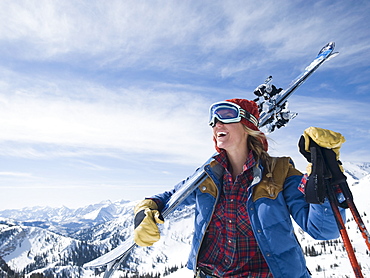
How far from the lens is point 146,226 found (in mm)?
3803

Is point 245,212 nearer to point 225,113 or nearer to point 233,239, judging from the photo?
point 233,239

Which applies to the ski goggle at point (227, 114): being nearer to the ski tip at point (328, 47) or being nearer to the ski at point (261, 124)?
the ski at point (261, 124)

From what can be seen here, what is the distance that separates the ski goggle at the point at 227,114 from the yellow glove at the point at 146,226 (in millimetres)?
1750

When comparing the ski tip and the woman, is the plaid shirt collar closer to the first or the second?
the woman

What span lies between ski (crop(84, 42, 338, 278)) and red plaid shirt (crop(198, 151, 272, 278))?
1.61 feet

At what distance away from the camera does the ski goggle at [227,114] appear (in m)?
4.22

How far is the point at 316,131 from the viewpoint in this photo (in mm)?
2588

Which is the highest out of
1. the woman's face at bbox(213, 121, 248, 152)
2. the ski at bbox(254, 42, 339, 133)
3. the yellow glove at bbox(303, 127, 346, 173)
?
the ski at bbox(254, 42, 339, 133)

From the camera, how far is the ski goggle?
13.8 ft

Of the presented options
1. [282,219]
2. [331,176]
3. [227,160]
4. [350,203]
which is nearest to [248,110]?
[227,160]

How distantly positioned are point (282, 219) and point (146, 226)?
1877 mm

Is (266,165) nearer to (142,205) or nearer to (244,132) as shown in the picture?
(244,132)

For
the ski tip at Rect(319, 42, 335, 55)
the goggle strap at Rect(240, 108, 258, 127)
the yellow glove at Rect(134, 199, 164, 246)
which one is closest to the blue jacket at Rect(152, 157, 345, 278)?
the yellow glove at Rect(134, 199, 164, 246)

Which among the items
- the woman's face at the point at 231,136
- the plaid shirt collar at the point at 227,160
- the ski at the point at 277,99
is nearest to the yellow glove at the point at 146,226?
the plaid shirt collar at the point at 227,160
